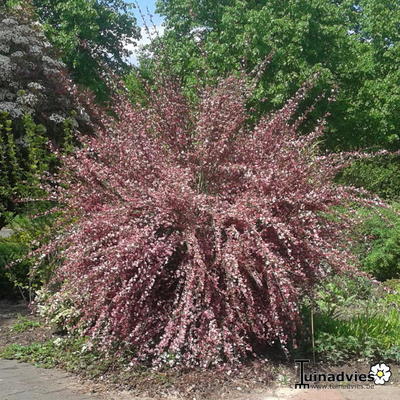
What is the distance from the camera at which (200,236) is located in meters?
4.73

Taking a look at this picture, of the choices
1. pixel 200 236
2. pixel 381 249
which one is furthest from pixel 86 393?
pixel 381 249

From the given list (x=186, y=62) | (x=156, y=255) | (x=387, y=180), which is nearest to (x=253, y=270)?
(x=156, y=255)

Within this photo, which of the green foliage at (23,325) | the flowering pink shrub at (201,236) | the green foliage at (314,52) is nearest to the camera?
the flowering pink shrub at (201,236)

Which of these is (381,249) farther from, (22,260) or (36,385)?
(36,385)

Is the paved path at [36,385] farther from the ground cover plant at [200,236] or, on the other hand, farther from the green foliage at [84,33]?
the green foliage at [84,33]

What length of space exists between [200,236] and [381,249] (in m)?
4.15

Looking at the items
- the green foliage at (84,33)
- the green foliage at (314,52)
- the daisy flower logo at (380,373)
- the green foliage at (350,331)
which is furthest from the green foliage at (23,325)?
the green foliage at (84,33)

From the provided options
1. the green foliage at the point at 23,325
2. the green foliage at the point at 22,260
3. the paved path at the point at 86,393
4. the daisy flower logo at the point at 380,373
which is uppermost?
the green foliage at the point at 22,260

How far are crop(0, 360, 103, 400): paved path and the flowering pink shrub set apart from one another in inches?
17.3

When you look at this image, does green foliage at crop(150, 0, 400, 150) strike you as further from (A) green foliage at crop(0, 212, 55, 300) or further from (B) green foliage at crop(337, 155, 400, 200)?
(A) green foliage at crop(0, 212, 55, 300)

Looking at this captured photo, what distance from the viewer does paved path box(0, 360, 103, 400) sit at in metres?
4.19

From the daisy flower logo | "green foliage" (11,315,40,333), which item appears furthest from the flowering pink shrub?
"green foliage" (11,315,40,333)

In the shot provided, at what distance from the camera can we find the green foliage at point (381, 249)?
26.2 feet

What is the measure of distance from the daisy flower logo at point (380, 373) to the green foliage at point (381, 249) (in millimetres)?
3398
